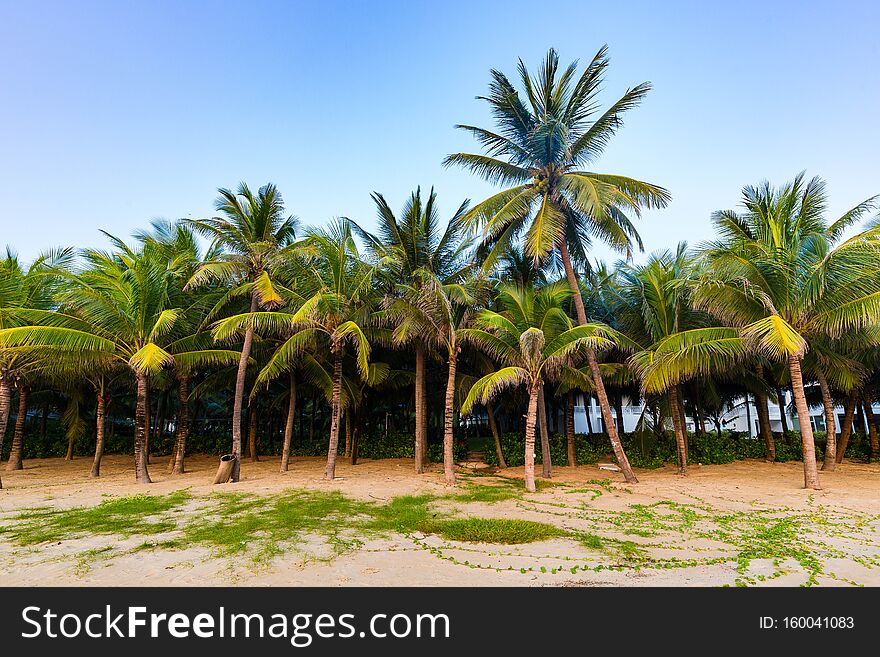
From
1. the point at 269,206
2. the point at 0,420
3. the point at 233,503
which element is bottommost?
the point at 233,503

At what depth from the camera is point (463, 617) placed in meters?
4.39

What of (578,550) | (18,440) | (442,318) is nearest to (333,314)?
(442,318)

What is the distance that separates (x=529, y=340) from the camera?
40.6ft

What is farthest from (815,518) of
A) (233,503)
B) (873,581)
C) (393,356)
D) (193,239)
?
(193,239)

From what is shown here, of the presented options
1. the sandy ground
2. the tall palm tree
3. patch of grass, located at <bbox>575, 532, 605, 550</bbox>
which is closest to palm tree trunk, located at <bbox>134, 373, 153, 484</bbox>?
the sandy ground

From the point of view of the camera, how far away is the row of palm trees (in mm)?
12523

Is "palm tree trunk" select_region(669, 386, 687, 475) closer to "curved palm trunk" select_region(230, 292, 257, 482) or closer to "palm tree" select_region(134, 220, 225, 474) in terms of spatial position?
"curved palm trunk" select_region(230, 292, 257, 482)

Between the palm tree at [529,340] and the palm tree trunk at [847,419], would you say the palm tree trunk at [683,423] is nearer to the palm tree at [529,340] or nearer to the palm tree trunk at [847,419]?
the palm tree trunk at [847,419]

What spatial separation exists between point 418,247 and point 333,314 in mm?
3836

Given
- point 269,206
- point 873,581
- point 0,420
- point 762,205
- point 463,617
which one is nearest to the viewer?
point 463,617

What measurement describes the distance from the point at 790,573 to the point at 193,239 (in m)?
20.1

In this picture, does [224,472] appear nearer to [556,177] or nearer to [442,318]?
[442,318]

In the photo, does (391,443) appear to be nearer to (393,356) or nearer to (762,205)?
(393,356)

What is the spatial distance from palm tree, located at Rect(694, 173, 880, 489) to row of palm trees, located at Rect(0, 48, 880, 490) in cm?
5
